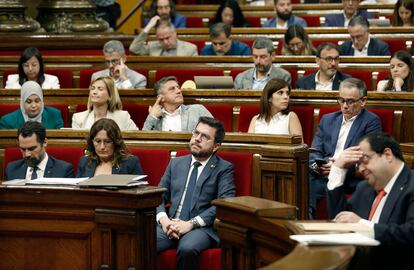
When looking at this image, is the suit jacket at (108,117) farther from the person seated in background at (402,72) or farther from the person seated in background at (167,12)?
the person seated in background at (167,12)

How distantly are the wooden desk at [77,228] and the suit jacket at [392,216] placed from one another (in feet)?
2.71

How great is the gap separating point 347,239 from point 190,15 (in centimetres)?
721

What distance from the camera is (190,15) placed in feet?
34.5

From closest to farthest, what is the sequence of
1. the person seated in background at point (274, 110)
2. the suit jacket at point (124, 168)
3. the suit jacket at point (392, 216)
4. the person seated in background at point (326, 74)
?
the suit jacket at point (392, 216) → the suit jacket at point (124, 168) → the person seated in background at point (274, 110) → the person seated in background at point (326, 74)

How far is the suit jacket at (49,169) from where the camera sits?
5426 mm

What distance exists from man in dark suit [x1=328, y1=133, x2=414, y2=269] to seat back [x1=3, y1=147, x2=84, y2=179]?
1.90m

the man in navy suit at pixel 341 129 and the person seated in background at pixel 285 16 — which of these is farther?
the person seated in background at pixel 285 16

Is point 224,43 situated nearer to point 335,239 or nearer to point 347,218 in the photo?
point 347,218

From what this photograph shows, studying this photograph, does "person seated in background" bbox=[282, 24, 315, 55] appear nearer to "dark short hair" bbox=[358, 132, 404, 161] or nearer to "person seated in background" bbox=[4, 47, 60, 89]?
"person seated in background" bbox=[4, 47, 60, 89]

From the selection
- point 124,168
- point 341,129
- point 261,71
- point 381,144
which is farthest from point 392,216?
point 261,71

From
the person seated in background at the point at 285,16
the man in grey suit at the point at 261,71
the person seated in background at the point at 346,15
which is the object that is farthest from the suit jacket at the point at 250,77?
the person seated in background at the point at 346,15

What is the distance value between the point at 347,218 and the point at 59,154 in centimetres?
222

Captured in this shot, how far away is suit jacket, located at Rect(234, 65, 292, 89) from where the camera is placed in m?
7.08

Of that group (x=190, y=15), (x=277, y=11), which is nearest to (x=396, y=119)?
(x=277, y=11)
